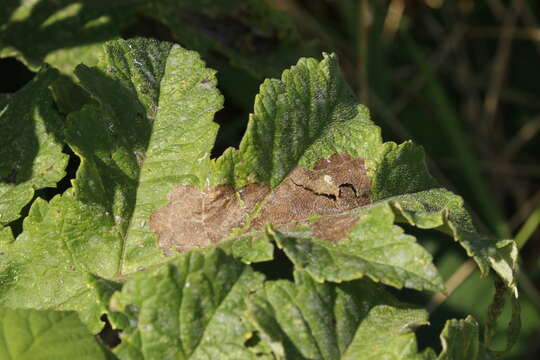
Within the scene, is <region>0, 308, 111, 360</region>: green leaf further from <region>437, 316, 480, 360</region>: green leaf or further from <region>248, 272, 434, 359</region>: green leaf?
<region>437, 316, 480, 360</region>: green leaf

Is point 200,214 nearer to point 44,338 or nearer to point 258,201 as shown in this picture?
point 258,201

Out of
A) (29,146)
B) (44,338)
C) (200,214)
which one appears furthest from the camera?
(29,146)

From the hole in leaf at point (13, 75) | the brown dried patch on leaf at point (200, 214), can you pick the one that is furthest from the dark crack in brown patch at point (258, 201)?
the hole in leaf at point (13, 75)

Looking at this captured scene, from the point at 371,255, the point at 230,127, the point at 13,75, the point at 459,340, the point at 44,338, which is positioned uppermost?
the point at 371,255

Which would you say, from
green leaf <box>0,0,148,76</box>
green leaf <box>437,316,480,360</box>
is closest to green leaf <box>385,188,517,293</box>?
green leaf <box>437,316,480,360</box>

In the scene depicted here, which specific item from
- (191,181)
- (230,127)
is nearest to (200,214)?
(191,181)

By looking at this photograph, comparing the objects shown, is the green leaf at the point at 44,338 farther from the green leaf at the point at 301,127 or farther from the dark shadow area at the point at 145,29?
the dark shadow area at the point at 145,29

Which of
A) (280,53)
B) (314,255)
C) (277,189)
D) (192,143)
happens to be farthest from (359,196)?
(280,53)
